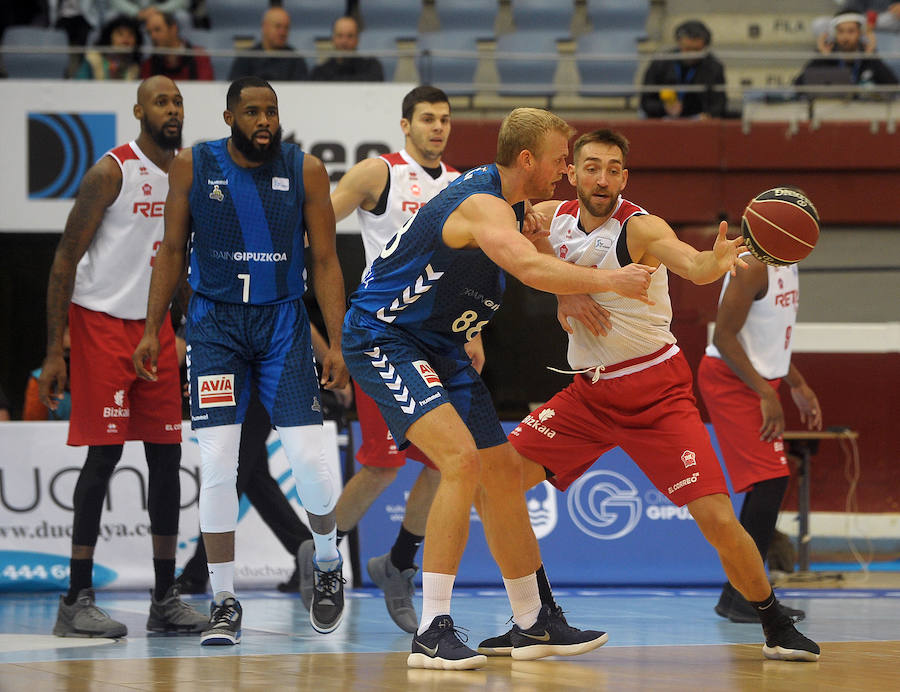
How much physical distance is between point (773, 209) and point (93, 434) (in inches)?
122

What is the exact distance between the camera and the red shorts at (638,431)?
504 centimetres

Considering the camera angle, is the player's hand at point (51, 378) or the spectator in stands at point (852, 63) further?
the spectator in stands at point (852, 63)

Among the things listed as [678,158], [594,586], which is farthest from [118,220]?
[678,158]

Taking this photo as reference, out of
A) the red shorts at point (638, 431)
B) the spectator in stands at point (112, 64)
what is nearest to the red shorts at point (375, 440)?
the red shorts at point (638, 431)

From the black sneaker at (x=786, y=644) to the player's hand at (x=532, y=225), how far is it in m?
1.80

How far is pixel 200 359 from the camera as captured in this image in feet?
17.5

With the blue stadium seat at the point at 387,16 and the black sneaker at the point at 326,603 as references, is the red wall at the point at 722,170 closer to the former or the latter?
the blue stadium seat at the point at 387,16

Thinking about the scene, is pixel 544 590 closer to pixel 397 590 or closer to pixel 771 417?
pixel 397 590

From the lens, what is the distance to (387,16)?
13.5 meters

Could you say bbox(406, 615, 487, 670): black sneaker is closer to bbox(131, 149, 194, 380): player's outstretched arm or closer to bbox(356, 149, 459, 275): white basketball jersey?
bbox(131, 149, 194, 380): player's outstretched arm

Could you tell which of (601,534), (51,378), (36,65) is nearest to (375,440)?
(51,378)

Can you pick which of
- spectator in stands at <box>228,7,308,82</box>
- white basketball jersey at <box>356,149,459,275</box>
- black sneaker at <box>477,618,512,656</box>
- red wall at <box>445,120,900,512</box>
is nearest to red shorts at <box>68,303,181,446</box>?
white basketball jersey at <box>356,149,459,275</box>

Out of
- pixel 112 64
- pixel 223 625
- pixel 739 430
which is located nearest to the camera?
pixel 223 625

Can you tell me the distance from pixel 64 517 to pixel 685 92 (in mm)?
6429
